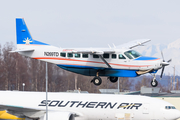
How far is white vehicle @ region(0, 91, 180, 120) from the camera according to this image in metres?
53.9

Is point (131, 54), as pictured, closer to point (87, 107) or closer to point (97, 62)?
point (97, 62)

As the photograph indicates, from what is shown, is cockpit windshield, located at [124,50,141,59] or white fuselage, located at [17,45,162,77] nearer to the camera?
white fuselage, located at [17,45,162,77]

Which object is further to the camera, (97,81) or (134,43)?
(134,43)

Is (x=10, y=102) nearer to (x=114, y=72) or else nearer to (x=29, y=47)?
(x=29, y=47)

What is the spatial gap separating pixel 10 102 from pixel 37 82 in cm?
8074

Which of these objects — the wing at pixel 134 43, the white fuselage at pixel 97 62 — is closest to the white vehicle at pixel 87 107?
the wing at pixel 134 43

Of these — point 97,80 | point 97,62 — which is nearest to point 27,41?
point 97,62

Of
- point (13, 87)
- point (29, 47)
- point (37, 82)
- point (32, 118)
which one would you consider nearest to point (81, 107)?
point (32, 118)

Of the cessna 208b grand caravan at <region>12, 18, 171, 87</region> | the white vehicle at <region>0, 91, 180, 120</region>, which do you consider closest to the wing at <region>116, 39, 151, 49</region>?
the white vehicle at <region>0, 91, 180, 120</region>

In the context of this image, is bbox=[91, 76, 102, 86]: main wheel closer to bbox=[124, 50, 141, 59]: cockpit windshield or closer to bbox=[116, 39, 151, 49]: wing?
bbox=[124, 50, 141, 59]: cockpit windshield

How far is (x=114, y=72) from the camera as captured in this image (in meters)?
36.8

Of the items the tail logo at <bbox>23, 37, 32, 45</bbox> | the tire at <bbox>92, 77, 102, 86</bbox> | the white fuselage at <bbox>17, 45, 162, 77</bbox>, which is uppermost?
the tail logo at <bbox>23, 37, 32, 45</bbox>

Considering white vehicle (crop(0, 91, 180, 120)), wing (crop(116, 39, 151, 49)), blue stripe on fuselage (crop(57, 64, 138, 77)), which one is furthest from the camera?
white vehicle (crop(0, 91, 180, 120))

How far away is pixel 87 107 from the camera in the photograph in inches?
2172
